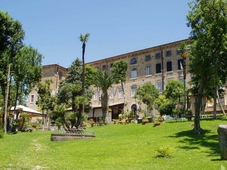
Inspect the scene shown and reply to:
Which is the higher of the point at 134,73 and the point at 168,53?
the point at 168,53

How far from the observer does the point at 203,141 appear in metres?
14.4

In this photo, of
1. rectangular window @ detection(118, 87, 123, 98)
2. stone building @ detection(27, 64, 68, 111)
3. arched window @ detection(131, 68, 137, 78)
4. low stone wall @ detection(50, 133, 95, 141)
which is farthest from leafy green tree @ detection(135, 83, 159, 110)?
stone building @ detection(27, 64, 68, 111)

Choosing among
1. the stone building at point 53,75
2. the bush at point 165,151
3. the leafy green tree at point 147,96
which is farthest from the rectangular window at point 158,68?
the bush at point 165,151

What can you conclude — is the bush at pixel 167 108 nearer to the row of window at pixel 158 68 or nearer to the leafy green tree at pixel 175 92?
the leafy green tree at pixel 175 92

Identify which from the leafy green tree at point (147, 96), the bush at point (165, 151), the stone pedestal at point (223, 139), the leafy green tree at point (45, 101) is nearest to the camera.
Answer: the stone pedestal at point (223, 139)

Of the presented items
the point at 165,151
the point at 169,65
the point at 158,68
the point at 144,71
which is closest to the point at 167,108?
the point at 169,65

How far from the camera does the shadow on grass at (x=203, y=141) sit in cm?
1193

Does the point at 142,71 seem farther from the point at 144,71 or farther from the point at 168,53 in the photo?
the point at 168,53

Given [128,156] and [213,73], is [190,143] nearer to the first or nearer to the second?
[128,156]

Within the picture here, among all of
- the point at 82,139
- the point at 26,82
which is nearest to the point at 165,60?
the point at 26,82

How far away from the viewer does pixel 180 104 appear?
3609cm

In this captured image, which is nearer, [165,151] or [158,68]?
[165,151]

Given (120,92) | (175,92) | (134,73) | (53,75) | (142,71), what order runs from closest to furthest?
1. (175,92)
2. (142,71)
3. (134,73)
4. (120,92)
5. (53,75)

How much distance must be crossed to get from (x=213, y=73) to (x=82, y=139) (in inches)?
389
